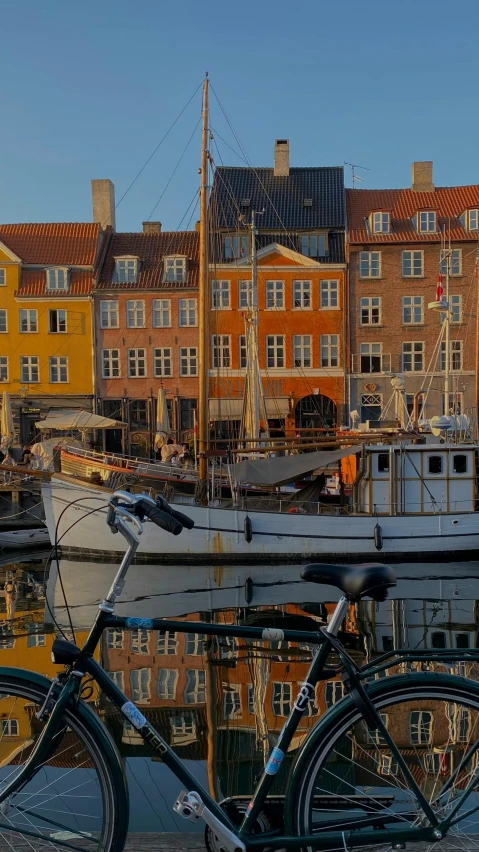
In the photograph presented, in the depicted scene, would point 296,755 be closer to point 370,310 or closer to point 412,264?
point 370,310

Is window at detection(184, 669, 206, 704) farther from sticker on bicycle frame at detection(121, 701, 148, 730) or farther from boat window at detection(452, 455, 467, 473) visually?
boat window at detection(452, 455, 467, 473)

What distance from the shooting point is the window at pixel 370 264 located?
124 ft

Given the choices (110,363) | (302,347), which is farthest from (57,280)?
(302,347)

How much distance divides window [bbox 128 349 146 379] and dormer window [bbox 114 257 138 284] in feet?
11.9

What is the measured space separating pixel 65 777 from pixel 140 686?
5728 mm

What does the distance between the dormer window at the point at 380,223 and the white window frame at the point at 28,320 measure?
17.0 metres

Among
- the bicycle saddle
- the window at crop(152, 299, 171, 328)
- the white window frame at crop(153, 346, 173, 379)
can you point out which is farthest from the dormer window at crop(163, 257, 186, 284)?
the bicycle saddle

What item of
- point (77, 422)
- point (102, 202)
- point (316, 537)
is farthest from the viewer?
point (102, 202)

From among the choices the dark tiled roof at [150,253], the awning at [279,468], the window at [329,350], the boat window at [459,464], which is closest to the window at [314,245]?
the window at [329,350]

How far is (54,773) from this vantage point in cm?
320

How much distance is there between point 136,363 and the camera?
3878 cm

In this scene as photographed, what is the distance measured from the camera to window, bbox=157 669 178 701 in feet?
27.6

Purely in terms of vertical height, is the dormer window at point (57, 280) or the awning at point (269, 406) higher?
the dormer window at point (57, 280)

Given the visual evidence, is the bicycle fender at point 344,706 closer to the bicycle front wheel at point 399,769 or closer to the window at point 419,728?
the bicycle front wheel at point 399,769
